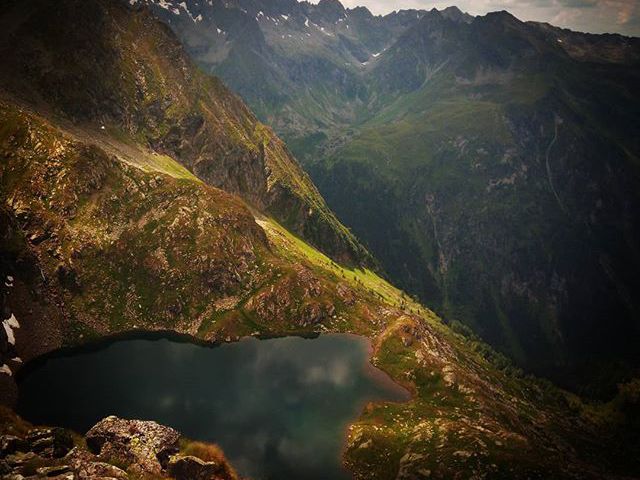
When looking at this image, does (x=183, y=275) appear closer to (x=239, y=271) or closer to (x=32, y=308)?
(x=239, y=271)

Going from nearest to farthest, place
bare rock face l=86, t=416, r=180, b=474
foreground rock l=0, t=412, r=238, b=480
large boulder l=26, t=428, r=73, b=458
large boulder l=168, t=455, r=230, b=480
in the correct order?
foreground rock l=0, t=412, r=238, b=480
large boulder l=26, t=428, r=73, b=458
large boulder l=168, t=455, r=230, b=480
bare rock face l=86, t=416, r=180, b=474

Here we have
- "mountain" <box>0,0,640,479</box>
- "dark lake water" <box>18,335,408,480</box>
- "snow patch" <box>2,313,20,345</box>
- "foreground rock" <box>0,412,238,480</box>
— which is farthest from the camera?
"snow patch" <box>2,313,20,345</box>

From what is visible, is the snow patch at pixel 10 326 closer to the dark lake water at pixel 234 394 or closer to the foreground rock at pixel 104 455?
the dark lake water at pixel 234 394

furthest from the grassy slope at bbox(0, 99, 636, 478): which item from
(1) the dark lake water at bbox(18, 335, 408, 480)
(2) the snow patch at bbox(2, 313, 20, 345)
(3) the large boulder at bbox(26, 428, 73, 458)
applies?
(3) the large boulder at bbox(26, 428, 73, 458)

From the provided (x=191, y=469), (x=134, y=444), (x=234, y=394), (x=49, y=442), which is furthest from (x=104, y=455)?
(x=234, y=394)

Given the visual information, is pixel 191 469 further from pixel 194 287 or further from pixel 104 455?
pixel 194 287

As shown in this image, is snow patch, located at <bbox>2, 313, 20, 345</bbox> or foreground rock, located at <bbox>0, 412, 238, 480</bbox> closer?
foreground rock, located at <bbox>0, 412, 238, 480</bbox>

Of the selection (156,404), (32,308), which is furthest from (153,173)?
(156,404)

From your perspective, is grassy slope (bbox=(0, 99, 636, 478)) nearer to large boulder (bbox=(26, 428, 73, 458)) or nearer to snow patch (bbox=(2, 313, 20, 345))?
snow patch (bbox=(2, 313, 20, 345))
